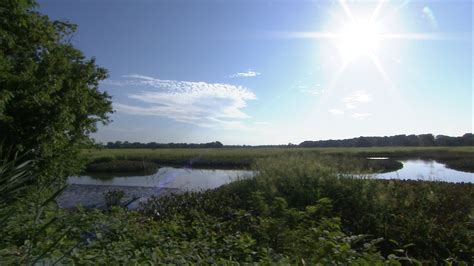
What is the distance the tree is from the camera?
741 cm

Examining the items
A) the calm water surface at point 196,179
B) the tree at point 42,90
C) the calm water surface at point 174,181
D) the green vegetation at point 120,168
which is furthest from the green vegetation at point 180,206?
the green vegetation at point 120,168

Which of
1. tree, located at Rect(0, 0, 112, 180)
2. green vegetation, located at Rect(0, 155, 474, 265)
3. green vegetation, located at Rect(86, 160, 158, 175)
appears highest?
tree, located at Rect(0, 0, 112, 180)

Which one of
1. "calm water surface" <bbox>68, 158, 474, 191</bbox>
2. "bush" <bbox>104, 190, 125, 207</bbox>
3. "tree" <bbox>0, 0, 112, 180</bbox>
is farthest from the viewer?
"calm water surface" <bbox>68, 158, 474, 191</bbox>

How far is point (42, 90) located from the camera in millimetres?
7660

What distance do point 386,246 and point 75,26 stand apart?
9.22 metres

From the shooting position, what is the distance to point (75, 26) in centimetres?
1000

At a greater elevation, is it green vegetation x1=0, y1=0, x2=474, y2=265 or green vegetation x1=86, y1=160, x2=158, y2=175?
green vegetation x1=0, y1=0, x2=474, y2=265

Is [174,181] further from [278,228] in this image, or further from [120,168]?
[278,228]

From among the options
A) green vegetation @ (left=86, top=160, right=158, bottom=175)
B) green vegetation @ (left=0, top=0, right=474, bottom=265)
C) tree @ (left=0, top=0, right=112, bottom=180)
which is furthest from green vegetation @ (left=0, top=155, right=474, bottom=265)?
green vegetation @ (left=86, top=160, right=158, bottom=175)

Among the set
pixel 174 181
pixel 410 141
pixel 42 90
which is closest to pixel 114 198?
pixel 42 90

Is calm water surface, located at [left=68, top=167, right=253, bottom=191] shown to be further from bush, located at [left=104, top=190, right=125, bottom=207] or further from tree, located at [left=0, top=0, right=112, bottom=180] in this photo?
tree, located at [left=0, top=0, right=112, bottom=180]

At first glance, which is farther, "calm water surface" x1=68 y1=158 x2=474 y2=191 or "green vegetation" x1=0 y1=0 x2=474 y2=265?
"calm water surface" x1=68 y1=158 x2=474 y2=191

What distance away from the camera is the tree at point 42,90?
7406 millimetres

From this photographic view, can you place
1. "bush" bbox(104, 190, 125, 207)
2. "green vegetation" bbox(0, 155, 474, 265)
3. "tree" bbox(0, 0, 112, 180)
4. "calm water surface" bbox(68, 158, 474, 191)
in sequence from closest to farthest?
"green vegetation" bbox(0, 155, 474, 265) < "tree" bbox(0, 0, 112, 180) < "bush" bbox(104, 190, 125, 207) < "calm water surface" bbox(68, 158, 474, 191)
